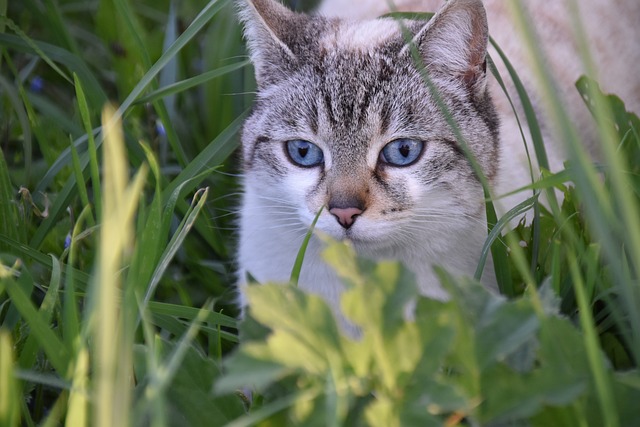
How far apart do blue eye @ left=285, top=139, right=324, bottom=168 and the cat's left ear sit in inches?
15.1

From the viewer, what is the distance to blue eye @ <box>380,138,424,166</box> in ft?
7.39

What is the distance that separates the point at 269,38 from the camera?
2.42 meters

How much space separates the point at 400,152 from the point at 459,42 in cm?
34

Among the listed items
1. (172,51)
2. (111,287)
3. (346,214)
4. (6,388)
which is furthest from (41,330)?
(172,51)

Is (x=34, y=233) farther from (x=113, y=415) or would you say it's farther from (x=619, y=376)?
(x=619, y=376)

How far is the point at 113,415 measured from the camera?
117 cm

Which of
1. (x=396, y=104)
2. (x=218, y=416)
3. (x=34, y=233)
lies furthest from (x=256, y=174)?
(x=218, y=416)

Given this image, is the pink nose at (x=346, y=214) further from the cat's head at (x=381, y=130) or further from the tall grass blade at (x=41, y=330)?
the tall grass blade at (x=41, y=330)

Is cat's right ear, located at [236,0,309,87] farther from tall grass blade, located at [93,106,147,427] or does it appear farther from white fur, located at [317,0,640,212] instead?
tall grass blade, located at [93,106,147,427]

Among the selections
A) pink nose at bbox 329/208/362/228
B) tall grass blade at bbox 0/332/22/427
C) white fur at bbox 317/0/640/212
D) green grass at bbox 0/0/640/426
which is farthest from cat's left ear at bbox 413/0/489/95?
tall grass blade at bbox 0/332/22/427

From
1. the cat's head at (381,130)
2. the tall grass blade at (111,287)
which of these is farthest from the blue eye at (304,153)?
the tall grass blade at (111,287)

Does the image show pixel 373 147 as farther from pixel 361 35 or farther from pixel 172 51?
pixel 172 51

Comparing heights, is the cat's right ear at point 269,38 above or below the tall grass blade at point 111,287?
above

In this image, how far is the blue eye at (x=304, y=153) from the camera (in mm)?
2330
